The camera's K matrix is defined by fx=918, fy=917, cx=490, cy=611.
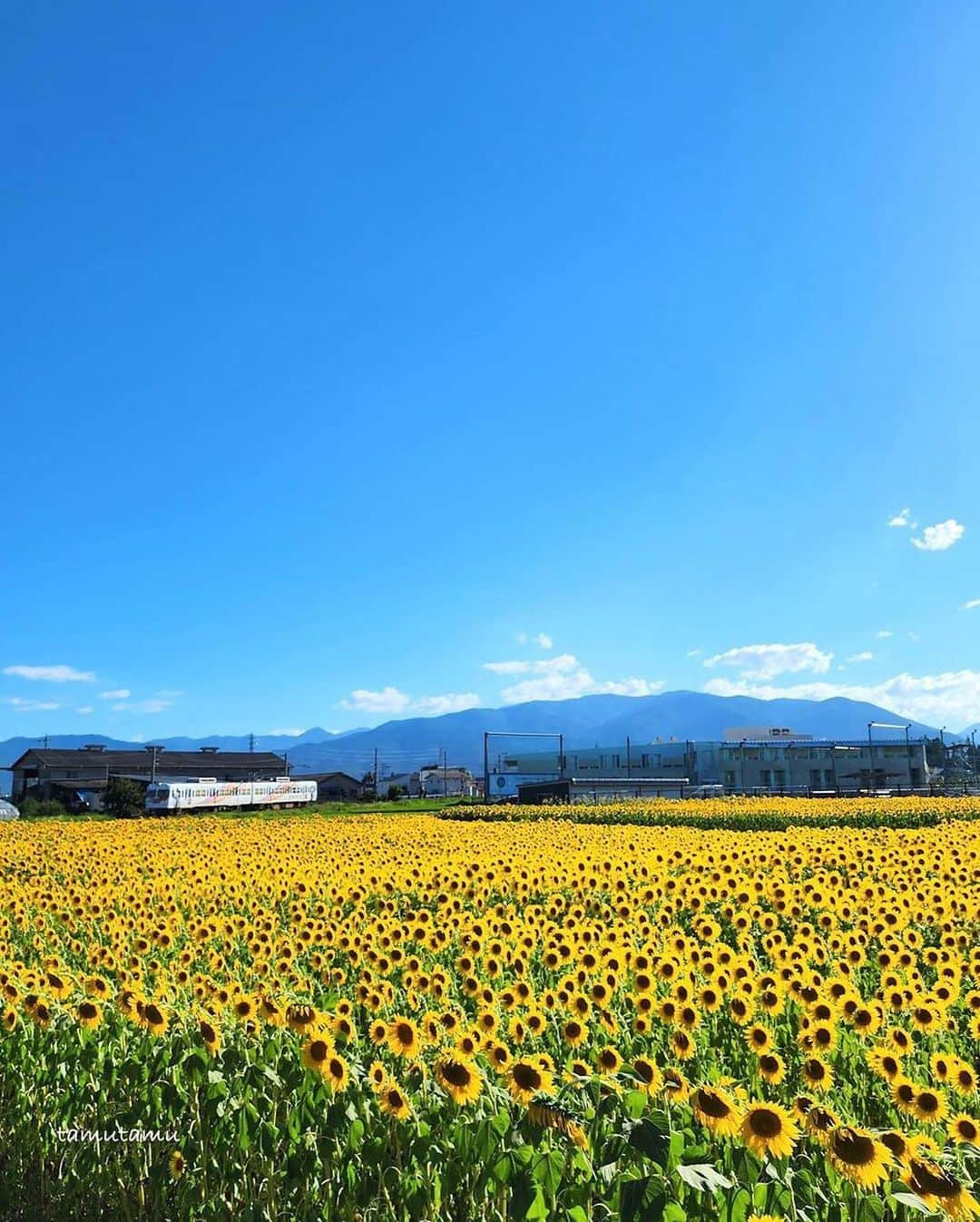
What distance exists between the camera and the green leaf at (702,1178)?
2.37 meters

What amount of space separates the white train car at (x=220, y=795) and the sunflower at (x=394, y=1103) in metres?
46.0

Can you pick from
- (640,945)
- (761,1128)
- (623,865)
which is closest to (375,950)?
(640,945)

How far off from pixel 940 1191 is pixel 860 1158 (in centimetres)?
21

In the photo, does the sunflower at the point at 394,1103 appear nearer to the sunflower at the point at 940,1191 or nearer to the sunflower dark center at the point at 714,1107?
the sunflower dark center at the point at 714,1107

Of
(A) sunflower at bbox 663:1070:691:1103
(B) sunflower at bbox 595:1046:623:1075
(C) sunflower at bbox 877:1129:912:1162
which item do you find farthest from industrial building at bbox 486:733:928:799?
(C) sunflower at bbox 877:1129:912:1162

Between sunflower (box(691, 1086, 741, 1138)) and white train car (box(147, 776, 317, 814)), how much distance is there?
46.7m

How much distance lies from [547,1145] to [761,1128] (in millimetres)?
626

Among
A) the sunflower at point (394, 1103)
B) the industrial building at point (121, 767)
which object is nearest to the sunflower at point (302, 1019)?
the sunflower at point (394, 1103)

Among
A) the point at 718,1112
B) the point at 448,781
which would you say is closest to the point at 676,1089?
the point at 718,1112

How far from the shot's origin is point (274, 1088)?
3453mm

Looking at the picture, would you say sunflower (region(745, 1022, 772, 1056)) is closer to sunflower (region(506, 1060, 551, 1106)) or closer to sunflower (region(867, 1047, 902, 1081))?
sunflower (region(867, 1047, 902, 1081))

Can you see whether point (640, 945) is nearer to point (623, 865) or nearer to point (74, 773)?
point (623, 865)

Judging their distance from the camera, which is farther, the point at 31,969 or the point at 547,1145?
the point at 31,969

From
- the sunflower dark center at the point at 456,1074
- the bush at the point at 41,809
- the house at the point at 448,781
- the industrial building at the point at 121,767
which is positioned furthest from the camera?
the house at the point at 448,781
